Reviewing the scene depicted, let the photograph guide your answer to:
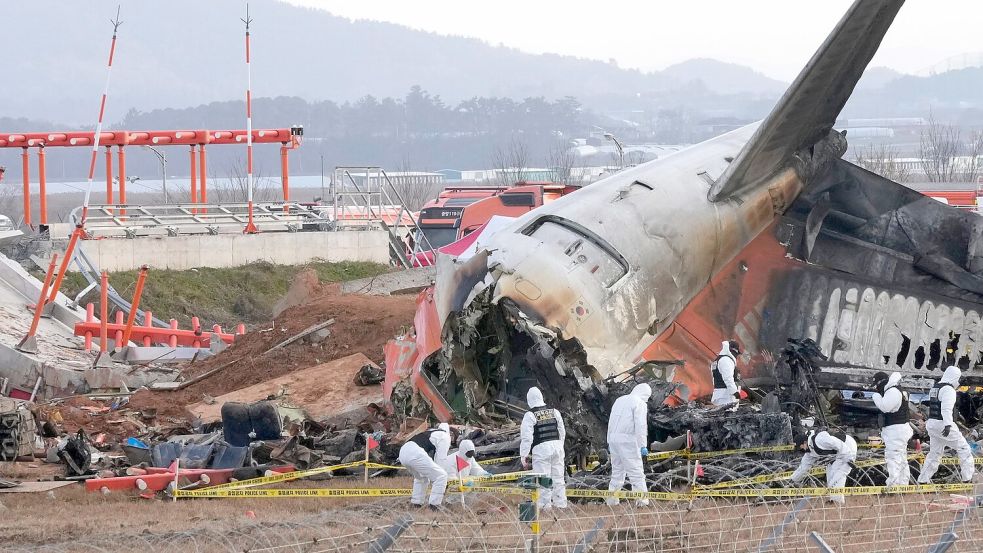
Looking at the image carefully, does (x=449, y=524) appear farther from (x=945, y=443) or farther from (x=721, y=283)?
(x=721, y=283)

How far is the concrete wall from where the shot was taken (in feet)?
114

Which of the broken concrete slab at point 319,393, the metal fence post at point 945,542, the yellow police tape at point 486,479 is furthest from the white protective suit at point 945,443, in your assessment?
the broken concrete slab at point 319,393

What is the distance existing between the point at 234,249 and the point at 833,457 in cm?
2546

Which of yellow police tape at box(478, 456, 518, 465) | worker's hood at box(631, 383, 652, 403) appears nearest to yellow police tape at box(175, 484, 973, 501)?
worker's hood at box(631, 383, 652, 403)

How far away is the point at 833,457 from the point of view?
47.2 ft

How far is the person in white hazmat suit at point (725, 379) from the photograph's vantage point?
1745 centimetres

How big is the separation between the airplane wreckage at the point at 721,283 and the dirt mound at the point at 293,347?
186 inches

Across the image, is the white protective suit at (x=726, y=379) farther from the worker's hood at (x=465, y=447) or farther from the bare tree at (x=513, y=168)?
the bare tree at (x=513, y=168)

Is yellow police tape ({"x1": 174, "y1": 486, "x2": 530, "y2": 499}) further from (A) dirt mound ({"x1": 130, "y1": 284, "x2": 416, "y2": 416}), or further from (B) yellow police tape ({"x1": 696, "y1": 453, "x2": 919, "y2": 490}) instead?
(A) dirt mound ({"x1": 130, "y1": 284, "x2": 416, "y2": 416})

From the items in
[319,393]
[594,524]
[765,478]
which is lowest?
[319,393]

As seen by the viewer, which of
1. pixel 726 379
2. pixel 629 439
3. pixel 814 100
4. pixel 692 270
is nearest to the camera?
pixel 629 439

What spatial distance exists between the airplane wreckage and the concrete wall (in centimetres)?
1737

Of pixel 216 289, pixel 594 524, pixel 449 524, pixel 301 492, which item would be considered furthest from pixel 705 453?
pixel 216 289

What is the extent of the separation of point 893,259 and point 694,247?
4.44 m
